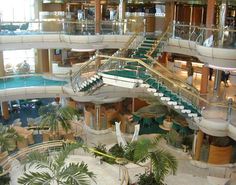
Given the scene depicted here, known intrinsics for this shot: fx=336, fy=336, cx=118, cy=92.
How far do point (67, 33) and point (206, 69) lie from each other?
29.1 ft

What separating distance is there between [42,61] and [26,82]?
24.1 feet

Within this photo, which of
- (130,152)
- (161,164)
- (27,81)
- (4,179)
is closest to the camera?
(161,164)

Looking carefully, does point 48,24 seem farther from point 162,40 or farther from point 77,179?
point 77,179

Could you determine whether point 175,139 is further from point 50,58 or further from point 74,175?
point 50,58

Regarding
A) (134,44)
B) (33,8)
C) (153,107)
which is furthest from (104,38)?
(33,8)

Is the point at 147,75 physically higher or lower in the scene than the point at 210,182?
higher

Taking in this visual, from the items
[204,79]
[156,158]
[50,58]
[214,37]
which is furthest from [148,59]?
[50,58]

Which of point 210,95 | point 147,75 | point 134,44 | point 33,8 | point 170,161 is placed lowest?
point 170,161

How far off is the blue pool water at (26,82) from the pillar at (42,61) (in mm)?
6698

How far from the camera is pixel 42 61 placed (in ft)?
95.7

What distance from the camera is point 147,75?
53.1 feet

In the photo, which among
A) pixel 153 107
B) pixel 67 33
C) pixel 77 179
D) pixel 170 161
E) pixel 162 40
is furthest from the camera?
pixel 153 107

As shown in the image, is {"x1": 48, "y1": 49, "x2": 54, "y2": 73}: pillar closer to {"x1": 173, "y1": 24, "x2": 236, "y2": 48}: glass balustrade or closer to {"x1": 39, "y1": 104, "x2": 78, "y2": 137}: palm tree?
{"x1": 39, "y1": 104, "x2": 78, "y2": 137}: palm tree

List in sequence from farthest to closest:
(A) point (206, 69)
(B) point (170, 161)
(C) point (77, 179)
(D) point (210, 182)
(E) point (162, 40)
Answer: (E) point (162, 40)
(A) point (206, 69)
(D) point (210, 182)
(B) point (170, 161)
(C) point (77, 179)
